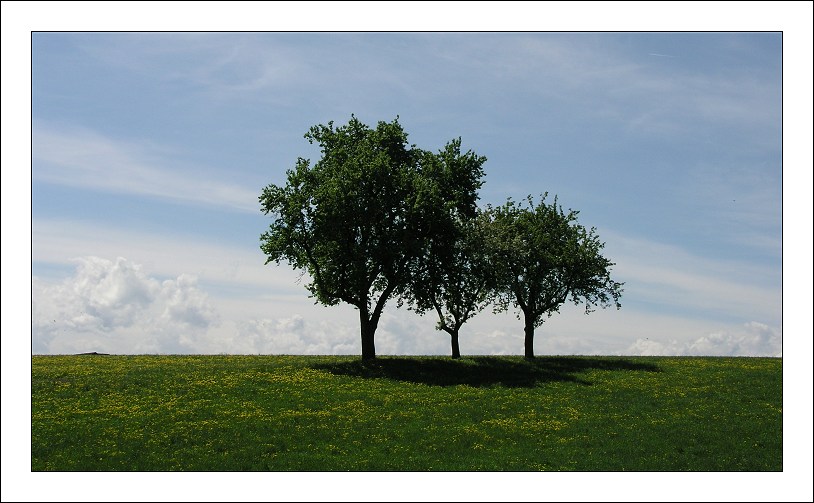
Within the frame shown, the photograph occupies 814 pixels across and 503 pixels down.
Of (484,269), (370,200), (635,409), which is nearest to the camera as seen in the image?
(635,409)

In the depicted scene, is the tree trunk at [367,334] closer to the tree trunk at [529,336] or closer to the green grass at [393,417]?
the green grass at [393,417]

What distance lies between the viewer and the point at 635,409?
144ft

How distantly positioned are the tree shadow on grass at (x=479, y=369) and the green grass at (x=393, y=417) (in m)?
0.24

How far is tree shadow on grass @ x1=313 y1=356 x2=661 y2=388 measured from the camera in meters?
51.7

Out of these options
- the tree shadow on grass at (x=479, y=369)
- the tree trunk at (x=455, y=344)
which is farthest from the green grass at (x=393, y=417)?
the tree trunk at (x=455, y=344)

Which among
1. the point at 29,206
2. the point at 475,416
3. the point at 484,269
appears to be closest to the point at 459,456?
the point at 475,416

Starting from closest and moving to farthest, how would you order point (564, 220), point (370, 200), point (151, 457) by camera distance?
point (151, 457)
point (370, 200)
point (564, 220)

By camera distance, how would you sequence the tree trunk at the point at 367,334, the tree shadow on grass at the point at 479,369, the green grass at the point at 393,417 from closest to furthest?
the green grass at the point at 393,417 → the tree shadow on grass at the point at 479,369 → the tree trunk at the point at 367,334

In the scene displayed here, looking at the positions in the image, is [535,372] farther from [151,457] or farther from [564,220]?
[151,457]

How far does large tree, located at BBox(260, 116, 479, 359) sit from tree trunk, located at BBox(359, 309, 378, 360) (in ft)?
0.27

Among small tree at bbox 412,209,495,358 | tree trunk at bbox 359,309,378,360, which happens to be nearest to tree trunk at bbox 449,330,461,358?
small tree at bbox 412,209,495,358

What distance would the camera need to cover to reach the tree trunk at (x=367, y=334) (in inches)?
2269

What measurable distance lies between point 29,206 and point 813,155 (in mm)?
32551

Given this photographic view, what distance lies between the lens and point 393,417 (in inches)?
1560
